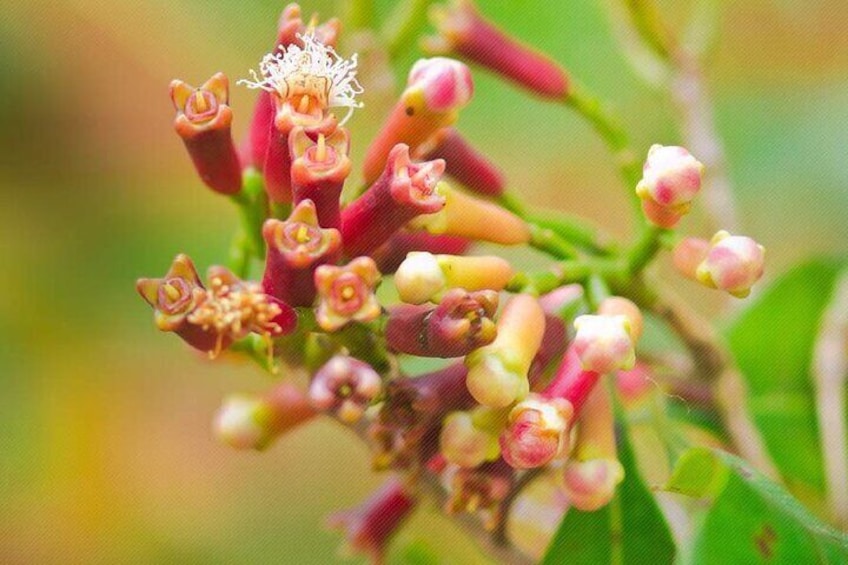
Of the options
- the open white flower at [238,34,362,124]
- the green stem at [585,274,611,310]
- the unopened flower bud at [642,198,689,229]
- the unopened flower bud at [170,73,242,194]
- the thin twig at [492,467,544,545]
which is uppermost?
the open white flower at [238,34,362,124]

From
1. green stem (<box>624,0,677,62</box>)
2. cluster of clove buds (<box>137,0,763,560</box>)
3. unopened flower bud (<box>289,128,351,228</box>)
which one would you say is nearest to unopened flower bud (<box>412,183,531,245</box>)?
cluster of clove buds (<box>137,0,763,560</box>)

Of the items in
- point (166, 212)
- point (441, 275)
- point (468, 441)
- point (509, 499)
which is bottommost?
point (166, 212)

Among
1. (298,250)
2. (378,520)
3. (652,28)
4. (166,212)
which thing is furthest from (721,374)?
(166,212)

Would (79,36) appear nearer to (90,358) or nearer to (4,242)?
(4,242)

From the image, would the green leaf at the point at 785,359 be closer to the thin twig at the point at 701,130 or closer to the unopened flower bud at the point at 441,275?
the thin twig at the point at 701,130

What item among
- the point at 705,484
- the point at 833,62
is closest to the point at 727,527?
the point at 705,484

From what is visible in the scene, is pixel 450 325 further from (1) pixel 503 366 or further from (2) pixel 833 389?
(2) pixel 833 389

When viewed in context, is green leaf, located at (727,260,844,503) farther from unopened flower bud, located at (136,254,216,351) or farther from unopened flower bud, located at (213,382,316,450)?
unopened flower bud, located at (136,254,216,351)
